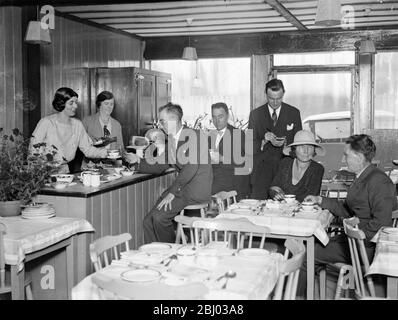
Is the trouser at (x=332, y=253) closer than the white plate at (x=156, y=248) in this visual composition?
No

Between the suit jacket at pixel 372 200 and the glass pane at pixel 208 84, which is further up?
the glass pane at pixel 208 84

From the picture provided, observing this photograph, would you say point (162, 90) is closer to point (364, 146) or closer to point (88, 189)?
point (88, 189)

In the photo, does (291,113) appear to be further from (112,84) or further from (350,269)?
(112,84)

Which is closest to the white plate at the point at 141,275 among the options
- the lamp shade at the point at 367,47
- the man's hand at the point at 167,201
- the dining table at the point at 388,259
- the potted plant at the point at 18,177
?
the dining table at the point at 388,259

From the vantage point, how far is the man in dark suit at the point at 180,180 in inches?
207

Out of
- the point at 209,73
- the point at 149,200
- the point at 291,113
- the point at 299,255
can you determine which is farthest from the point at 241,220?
the point at 209,73

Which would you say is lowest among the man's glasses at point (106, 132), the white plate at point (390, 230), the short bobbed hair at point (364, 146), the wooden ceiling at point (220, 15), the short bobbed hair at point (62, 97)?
the white plate at point (390, 230)

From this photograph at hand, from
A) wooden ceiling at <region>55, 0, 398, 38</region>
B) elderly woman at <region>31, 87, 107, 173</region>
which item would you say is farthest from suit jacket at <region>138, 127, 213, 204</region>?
wooden ceiling at <region>55, 0, 398, 38</region>

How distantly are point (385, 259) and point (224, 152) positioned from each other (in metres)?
3.23

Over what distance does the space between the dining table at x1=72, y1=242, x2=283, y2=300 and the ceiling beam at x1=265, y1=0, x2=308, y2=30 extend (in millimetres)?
4748

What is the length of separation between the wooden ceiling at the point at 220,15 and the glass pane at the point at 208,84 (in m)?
0.87

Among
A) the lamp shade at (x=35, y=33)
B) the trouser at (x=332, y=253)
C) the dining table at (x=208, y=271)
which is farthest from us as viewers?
the lamp shade at (x=35, y=33)

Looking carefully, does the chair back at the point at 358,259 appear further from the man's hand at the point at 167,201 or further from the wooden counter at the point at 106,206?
the wooden counter at the point at 106,206

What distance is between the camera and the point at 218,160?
623 centimetres
